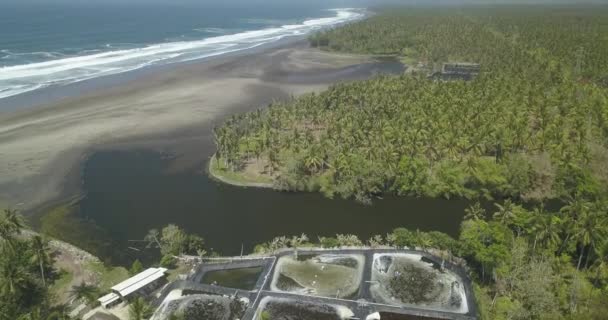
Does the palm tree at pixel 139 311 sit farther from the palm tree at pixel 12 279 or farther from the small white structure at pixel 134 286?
the palm tree at pixel 12 279

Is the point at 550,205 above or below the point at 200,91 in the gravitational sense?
below

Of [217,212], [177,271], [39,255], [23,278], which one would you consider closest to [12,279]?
[23,278]

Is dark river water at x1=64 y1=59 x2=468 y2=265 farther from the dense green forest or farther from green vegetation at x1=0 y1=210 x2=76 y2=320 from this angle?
green vegetation at x1=0 y1=210 x2=76 y2=320

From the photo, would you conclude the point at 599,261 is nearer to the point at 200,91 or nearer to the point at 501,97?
the point at 501,97

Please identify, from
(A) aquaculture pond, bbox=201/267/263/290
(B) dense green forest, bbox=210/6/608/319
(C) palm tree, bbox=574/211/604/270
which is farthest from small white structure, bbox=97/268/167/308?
(C) palm tree, bbox=574/211/604/270

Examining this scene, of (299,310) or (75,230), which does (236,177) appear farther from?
(299,310)

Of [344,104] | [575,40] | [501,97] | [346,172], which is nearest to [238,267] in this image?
[346,172]
